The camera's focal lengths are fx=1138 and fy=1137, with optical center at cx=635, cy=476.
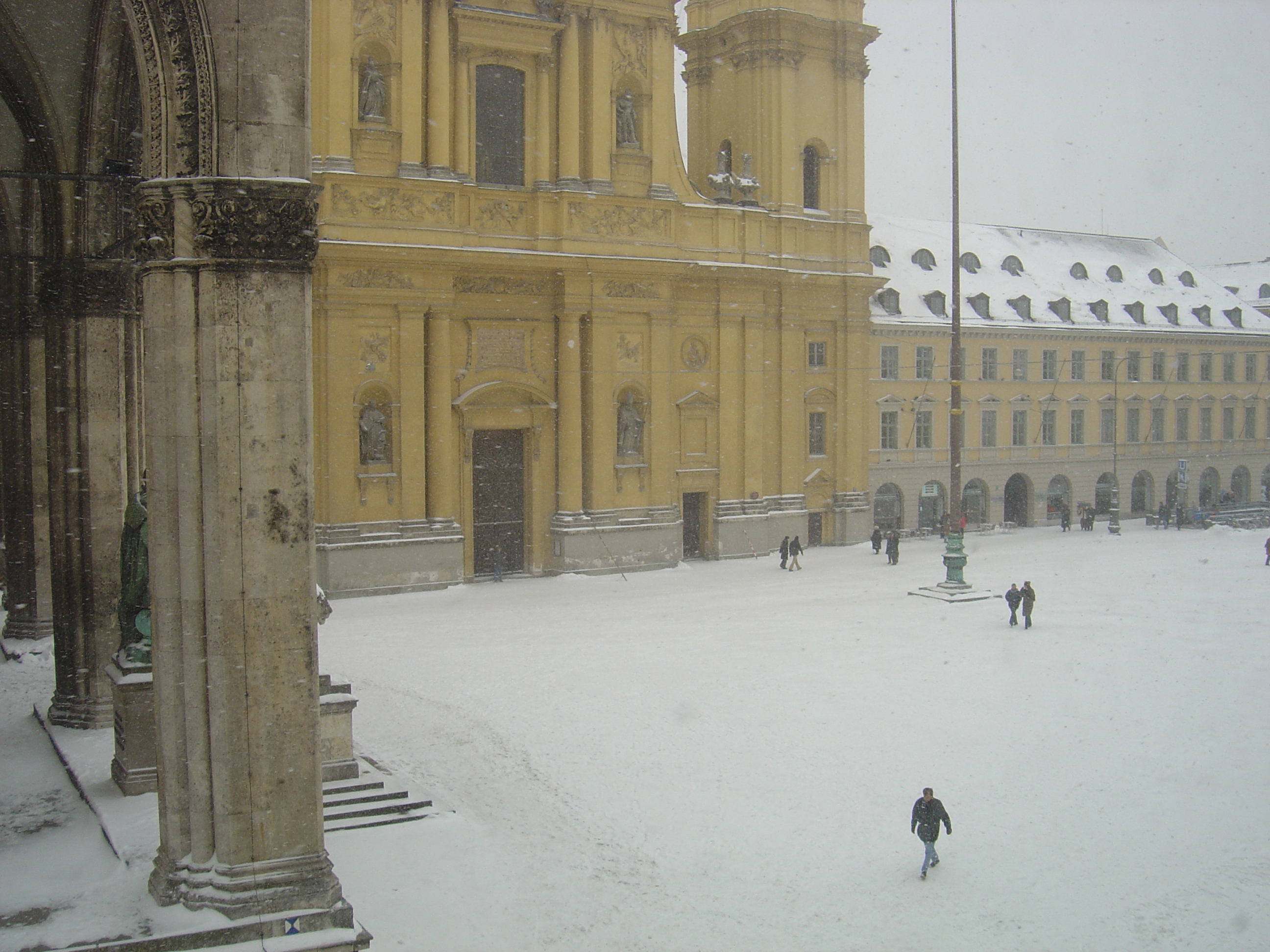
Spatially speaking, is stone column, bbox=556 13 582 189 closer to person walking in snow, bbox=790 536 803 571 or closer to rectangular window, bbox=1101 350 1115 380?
person walking in snow, bbox=790 536 803 571

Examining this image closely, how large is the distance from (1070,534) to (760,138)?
19168 mm

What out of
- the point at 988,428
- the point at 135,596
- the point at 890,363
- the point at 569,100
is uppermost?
the point at 569,100

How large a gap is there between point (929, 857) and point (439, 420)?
21066 millimetres

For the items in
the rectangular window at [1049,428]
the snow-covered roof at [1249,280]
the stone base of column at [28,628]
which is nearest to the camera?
the stone base of column at [28,628]

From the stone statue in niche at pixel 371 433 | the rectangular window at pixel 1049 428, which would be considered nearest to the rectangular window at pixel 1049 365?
the rectangular window at pixel 1049 428

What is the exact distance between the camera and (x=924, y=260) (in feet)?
154

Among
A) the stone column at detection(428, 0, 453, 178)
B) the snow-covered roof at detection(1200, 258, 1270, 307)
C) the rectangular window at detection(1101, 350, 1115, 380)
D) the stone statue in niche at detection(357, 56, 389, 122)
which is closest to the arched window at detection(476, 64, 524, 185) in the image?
the stone column at detection(428, 0, 453, 178)

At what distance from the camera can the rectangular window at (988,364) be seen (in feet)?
151

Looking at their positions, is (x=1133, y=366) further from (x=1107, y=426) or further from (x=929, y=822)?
(x=929, y=822)

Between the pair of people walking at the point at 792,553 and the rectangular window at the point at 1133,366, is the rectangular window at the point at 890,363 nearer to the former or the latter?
the pair of people walking at the point at 792,553

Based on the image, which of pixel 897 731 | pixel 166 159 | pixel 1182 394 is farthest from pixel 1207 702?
pixel 1182 394

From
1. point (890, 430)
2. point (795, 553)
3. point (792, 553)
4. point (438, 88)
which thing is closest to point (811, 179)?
point (890, 430)

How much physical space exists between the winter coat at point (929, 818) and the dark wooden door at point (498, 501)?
69.0 ft

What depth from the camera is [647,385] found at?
33281 millimetres
